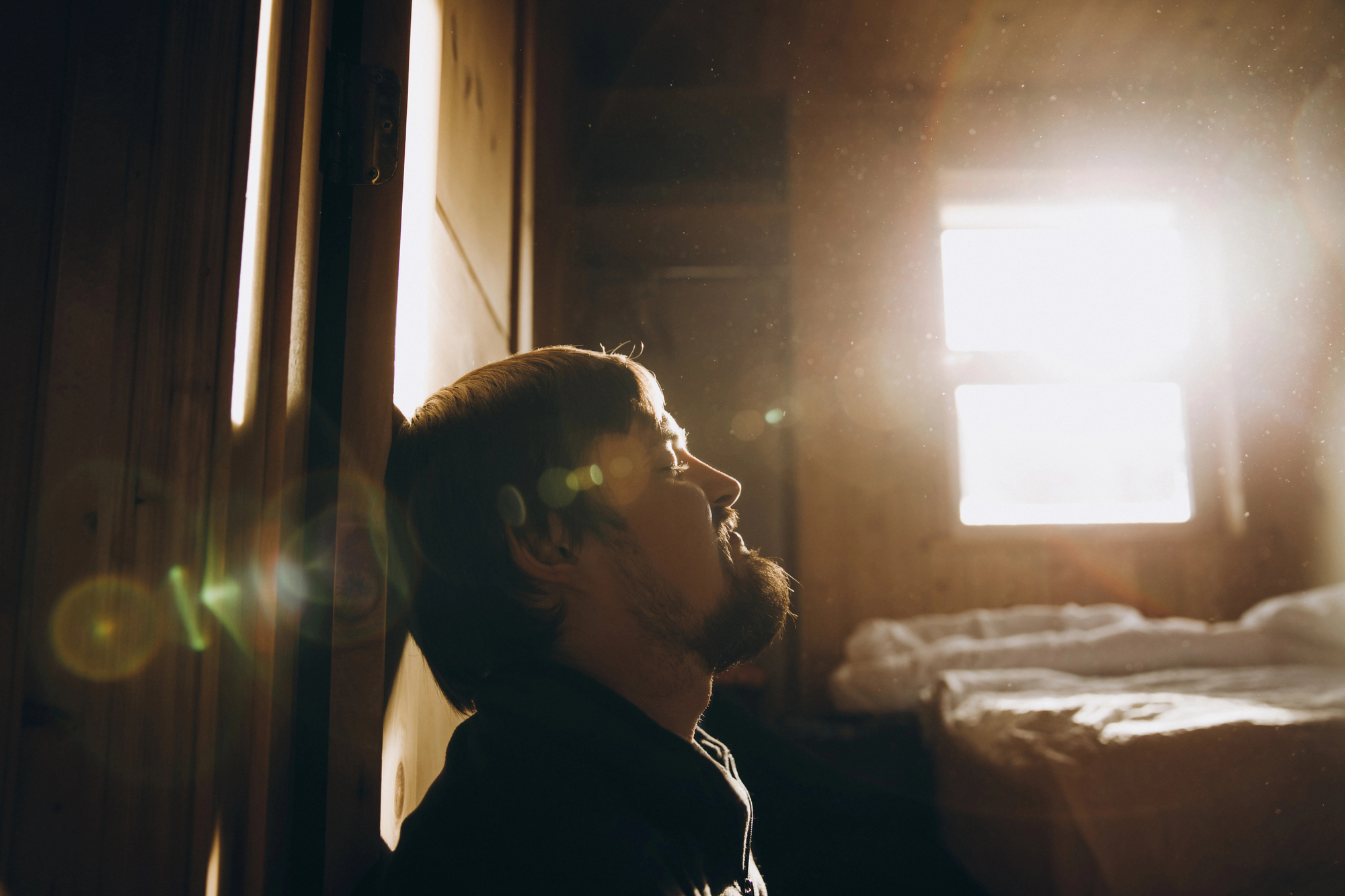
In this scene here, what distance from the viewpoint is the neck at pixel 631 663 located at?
1.98 feet

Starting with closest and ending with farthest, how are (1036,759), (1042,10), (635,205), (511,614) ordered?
(511,614)
(1036,759)
(1042,10)
(635,205)

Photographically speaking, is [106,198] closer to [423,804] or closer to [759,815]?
[423,804]

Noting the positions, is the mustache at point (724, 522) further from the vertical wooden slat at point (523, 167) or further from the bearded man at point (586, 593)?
the vertical wooden slat at point (523, 167)

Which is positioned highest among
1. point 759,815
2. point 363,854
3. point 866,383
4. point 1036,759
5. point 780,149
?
point 780,149

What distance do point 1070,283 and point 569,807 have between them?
1.62m

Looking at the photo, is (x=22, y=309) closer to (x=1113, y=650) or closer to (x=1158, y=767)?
(x=1158, y=767)

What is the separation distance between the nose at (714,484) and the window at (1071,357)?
121 centimetres

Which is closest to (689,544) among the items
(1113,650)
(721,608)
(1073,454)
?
(721,608)

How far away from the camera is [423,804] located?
1.37 feet

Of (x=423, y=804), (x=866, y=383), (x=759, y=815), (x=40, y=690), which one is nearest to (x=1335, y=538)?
(x=866, y=383)

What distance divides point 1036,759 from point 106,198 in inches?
44.3

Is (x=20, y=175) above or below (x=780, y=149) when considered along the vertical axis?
below

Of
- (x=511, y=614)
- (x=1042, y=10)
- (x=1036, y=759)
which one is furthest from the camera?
(x=1042, y=10)

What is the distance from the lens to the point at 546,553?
610 millimetres
